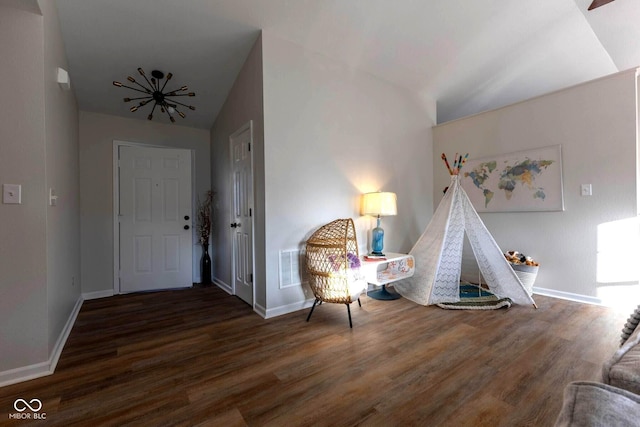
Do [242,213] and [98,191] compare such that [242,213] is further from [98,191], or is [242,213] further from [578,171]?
[578,171]

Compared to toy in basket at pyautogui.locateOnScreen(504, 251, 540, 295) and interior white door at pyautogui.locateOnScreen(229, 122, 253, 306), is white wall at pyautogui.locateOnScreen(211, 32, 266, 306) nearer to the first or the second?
interior white door at pyautogui.locateOnScreen(229, 122, 253, 306)

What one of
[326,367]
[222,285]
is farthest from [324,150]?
[222,285]

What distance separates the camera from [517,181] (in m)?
3.47

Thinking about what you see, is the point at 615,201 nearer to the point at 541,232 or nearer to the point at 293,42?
the point at 541,232

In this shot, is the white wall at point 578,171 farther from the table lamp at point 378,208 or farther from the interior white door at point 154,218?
the interior white door at point 154,218

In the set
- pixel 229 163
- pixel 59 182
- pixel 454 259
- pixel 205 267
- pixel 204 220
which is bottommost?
pixel 205 267

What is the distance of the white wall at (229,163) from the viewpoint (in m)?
2.77

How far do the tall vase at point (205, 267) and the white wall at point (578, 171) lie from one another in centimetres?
407

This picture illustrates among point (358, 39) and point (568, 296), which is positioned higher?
point (358, 39)

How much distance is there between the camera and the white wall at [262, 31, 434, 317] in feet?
9.00

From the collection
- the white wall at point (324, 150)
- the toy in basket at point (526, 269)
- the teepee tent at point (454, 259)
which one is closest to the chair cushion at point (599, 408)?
the white wall at point (324, 150)

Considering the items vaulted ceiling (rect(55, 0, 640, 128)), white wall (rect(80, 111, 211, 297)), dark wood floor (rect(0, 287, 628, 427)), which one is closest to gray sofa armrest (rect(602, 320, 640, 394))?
dark wood floor (rect(0, 287, 628, 427))

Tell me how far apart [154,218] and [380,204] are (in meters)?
3.06

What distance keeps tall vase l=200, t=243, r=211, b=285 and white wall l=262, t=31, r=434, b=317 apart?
1789 millimetres
